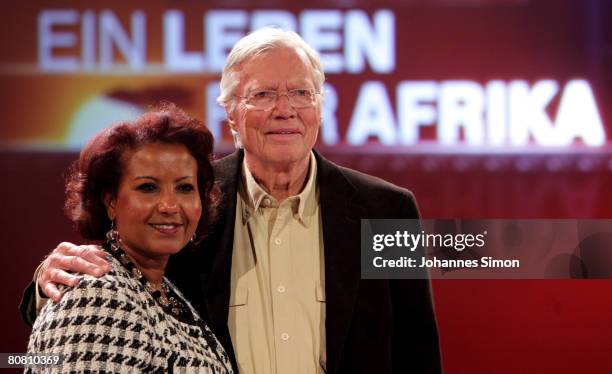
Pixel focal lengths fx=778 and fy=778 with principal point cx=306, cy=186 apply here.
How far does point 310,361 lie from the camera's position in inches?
87.0

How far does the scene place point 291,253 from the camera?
229cm

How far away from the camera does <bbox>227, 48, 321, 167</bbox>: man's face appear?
230 centimetres

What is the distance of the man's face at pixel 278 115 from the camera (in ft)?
7.54

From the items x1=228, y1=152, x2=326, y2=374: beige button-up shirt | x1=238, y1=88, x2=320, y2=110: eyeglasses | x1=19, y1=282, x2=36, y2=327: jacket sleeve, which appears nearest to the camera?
x1=19, y1=282, x2=36, y2=327: jacket sleeve

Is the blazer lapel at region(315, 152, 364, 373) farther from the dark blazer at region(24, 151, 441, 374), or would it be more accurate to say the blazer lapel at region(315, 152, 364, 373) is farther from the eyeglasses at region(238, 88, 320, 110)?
the eyeglasses at region(238, 88, 320, 110)

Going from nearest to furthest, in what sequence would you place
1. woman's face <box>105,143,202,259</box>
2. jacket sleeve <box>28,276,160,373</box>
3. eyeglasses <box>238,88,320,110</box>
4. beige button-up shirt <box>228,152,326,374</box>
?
jacket sleeve <box>28,276,160,373</box> → woman's face <box>105,143,202,259</box> → beige button-up shirt <box>228,152,326,374</box> → eyeglasses <box>238,88,320,110</box>

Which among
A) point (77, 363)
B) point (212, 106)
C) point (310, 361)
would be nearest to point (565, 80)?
point (212, 106)

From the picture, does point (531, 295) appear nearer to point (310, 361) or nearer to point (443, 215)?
point (443, 215)

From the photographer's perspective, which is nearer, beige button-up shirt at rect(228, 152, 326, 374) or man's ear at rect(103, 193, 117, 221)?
man's ear at rect(103, 193, 117, 221)

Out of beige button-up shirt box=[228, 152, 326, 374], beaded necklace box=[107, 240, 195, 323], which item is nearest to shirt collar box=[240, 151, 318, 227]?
beige button-up shirt box=[228, 152, 326, 374]

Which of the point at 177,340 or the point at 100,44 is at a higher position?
the point at 100,44

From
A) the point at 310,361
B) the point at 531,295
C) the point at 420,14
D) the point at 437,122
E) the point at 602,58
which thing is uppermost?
the point at 420,14

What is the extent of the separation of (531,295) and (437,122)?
92 cm

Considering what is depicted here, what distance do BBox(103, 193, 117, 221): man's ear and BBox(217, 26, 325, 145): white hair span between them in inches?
25.0
